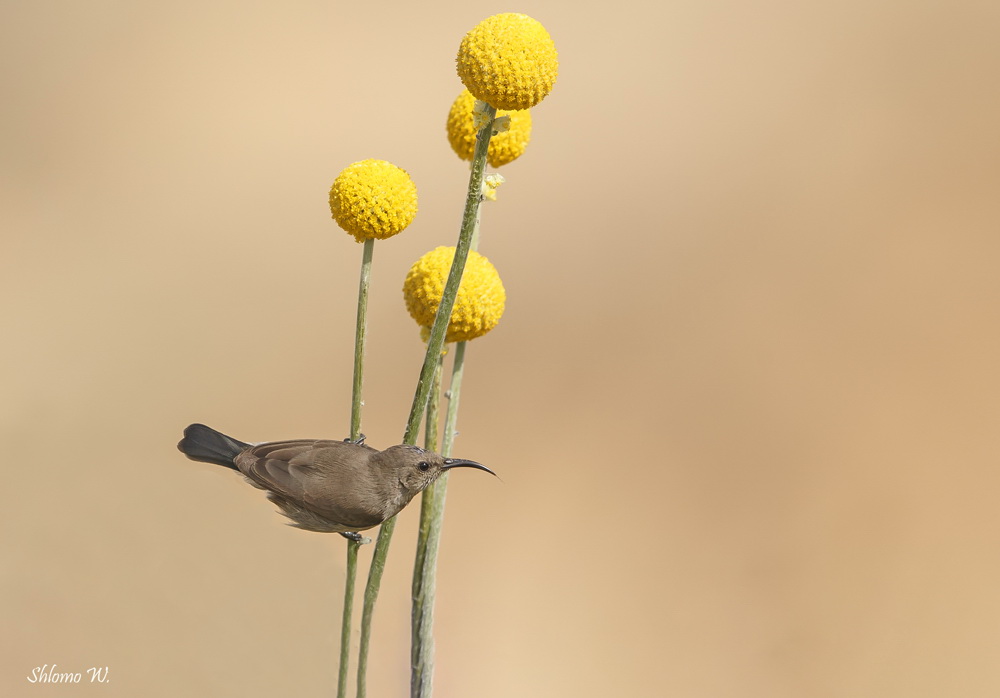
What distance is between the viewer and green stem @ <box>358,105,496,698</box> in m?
0.76

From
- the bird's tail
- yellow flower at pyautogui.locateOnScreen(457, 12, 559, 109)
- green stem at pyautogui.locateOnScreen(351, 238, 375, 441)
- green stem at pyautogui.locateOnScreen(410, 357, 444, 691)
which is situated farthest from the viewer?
the bird's tail

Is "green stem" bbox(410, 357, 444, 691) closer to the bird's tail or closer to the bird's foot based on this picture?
the bird's foot

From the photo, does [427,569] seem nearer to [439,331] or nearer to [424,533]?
[424,533]

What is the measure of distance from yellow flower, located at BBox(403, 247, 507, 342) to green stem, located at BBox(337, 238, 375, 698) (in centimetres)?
7

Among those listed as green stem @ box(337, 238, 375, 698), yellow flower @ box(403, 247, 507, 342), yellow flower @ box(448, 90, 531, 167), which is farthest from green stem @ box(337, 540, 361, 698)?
yellow flower @ box(448, 90, 531, 167)

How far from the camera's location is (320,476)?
1012 millimetres

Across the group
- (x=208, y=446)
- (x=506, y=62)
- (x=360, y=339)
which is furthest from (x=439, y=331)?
(x=208, y=446)

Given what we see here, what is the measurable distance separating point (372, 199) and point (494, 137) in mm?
181

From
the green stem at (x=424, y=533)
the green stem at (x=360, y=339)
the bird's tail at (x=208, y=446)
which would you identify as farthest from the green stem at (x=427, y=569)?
the bird's tail at (x=208, y=446)

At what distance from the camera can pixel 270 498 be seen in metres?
1.07

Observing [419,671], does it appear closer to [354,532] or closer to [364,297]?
[354,532]

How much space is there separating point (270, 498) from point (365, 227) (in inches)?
15.6

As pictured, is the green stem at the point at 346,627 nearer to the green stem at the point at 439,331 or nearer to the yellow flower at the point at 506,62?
the green stem at the point at 439,331

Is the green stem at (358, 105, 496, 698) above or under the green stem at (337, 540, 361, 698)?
above
